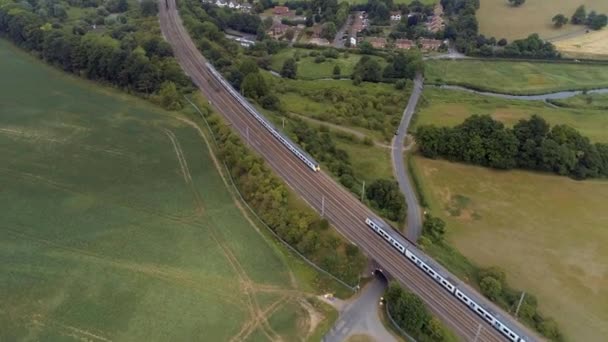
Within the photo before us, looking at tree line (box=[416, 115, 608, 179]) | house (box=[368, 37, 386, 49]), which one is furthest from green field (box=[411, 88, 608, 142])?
house (box=[368, 37, 386, 49])

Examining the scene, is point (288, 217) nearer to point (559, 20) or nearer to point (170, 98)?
point (170, 98)

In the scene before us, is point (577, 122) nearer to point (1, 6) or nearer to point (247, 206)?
point (247, 206)

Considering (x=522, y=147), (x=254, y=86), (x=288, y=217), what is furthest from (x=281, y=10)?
(x=288, y=217)

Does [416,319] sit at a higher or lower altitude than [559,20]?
lower

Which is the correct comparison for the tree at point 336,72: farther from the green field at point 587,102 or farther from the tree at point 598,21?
the tree at point 598,21

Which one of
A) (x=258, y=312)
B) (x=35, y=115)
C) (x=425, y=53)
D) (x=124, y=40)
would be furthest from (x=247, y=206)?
(x=425, y=53)

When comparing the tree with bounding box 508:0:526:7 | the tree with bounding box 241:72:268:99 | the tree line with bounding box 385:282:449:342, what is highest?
the tree with bounding box 508:0:526:7

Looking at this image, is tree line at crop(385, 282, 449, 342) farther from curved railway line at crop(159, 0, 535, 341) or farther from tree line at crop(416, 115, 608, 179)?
tree line at crop(416, 115, 608, 179)
